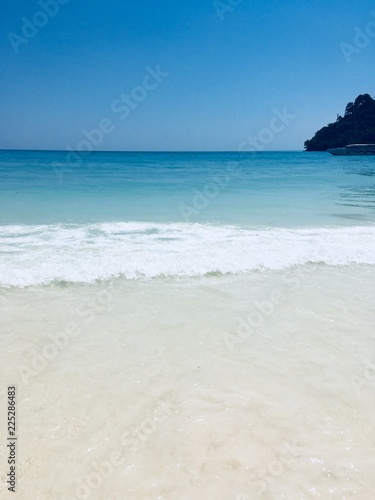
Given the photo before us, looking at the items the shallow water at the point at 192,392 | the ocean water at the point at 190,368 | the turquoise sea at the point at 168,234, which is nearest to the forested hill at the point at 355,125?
the turquoise sea at the point at 168,234

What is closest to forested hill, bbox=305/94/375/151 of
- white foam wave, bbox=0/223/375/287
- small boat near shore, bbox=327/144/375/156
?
small boat near shore, bbox=327/144/375/156

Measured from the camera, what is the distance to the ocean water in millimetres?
2920

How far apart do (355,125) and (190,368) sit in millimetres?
144999

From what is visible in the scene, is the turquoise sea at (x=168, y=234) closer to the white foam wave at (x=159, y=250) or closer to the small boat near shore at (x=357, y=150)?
the white foam wave at (x=159, y=250)

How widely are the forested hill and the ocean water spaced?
132287mm

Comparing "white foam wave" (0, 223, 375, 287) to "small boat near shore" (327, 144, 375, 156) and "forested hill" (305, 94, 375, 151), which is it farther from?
"forested hill" (305, 94, 375, 151)

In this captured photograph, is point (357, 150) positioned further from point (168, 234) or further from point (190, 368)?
point (190, 368)

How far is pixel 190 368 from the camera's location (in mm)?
4289

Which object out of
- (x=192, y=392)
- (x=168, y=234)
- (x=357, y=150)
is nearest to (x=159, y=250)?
(x=168, y=234)

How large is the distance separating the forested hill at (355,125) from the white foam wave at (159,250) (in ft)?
424

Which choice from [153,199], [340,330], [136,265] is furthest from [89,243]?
[153,199]

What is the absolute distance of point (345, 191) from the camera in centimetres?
2452

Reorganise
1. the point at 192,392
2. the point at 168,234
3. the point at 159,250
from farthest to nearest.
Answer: the point at 168,234, the point at 159,250, the point at 192,392

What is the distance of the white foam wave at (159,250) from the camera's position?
7568 millimetres
